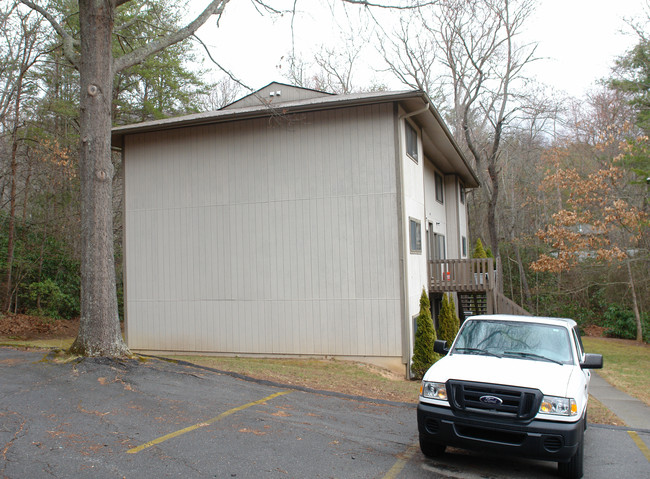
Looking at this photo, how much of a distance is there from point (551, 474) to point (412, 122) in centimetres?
1147

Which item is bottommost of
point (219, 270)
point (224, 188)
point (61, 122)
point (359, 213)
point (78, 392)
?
point (78, 392)

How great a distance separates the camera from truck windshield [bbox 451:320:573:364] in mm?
6410

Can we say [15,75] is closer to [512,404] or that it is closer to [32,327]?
[32,327]

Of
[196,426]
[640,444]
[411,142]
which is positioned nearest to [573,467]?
[640,444]

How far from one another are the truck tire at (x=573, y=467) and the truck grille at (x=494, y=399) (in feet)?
2.07

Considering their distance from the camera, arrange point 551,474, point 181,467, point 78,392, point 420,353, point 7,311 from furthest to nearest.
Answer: point 7,311 < point 420,353 < point 78,392 < point 551,474 < point 181,467

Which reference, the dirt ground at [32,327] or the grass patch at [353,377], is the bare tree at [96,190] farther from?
the dirt ground at [32,327]

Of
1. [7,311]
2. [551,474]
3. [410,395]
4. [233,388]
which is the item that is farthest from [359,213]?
[7,311]

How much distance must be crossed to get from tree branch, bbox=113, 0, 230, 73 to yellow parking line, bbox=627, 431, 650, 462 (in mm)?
10812

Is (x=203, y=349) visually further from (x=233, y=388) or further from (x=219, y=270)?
(x=233, y=388)

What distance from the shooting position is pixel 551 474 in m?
5.62

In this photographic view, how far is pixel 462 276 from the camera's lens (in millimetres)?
17250

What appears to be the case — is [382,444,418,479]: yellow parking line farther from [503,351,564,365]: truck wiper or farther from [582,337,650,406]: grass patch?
[582,337,650,406]: grass patch

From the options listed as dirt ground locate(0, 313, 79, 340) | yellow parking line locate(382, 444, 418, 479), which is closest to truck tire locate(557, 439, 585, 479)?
yellow parking line locate(382, 444, 418, 479)
